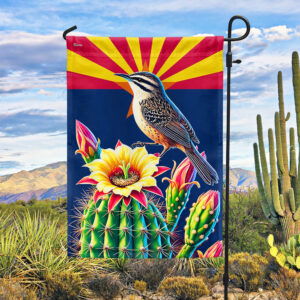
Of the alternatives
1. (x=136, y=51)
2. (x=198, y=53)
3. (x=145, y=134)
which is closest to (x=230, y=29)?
(x=198, y=53)

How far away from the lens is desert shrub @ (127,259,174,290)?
23.9 ft

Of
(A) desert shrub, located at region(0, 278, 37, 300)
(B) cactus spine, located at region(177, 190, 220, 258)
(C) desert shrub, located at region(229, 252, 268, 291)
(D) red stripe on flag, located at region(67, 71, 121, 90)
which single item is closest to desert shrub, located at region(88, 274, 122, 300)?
(A) desert shrub, located at region(0, 278, 37, 300)

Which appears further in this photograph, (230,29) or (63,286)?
(63,286)

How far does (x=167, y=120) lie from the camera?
5.89 m

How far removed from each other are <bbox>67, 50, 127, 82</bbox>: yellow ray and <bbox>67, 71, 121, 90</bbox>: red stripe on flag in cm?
4

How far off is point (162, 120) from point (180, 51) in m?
0.83

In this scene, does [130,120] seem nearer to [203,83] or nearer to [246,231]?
[203,83]

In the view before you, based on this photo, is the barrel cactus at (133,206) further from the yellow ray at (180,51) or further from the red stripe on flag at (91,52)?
the yellow ray at (180,51)

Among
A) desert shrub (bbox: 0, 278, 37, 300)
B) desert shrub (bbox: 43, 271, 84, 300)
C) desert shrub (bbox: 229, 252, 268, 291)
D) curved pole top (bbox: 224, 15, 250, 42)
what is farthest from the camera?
desert shrub (bbox: 229, 252, 268, 291)

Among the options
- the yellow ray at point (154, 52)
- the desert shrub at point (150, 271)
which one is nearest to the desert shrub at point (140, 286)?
the desert shrub at point (150, 271)

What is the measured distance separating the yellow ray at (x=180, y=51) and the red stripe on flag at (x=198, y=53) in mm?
33

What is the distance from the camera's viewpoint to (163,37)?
591 cm

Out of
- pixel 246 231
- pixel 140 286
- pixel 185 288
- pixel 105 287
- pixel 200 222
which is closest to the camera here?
pixel 200 222

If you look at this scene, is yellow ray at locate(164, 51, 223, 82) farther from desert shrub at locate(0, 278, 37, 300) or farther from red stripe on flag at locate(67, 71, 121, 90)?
desert shrub at locate(0, 278, 37, 300)
